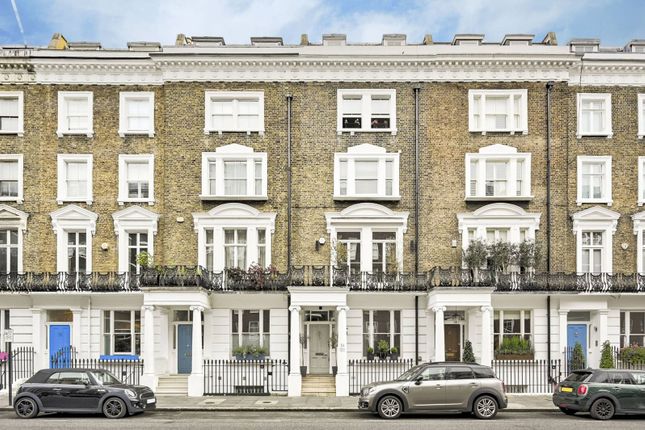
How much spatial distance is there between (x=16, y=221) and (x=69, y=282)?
355 centimetres

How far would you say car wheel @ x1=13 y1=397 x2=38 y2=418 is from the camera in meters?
21.4

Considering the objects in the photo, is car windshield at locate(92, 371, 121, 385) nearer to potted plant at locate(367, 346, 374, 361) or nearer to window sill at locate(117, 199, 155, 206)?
window sill at locate(117, 199, 155, 206)

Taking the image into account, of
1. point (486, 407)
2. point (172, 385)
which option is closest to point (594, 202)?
point (486, 407)

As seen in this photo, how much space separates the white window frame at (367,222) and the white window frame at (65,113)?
10.6 meters

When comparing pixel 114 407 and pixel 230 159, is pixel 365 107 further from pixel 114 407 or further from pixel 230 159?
pixel 114 407

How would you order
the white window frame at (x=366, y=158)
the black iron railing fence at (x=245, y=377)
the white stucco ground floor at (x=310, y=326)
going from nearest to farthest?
1. the black iron railing fence at (x=245, y=377)
2. the white stucco ground floor at (x=310, y=326)
3. the white window frame at (x=366, y=158)

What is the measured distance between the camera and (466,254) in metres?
29.4

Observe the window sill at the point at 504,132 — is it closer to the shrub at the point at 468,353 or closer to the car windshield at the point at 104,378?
the shrub at the point at 468,353

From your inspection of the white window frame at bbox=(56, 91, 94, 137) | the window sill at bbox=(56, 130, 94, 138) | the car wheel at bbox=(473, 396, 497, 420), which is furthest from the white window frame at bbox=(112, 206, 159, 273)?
the car wheel at bbox=(473, 396, 497, 420)

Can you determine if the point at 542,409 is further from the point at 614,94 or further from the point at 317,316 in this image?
the point at 614,94

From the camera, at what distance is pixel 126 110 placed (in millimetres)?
30734

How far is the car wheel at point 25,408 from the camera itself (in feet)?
70.2

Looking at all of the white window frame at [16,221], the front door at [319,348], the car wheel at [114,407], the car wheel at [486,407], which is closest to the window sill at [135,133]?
the white window frame at [16,221]

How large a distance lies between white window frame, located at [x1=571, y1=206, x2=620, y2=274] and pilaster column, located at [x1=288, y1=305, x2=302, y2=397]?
468 inches
